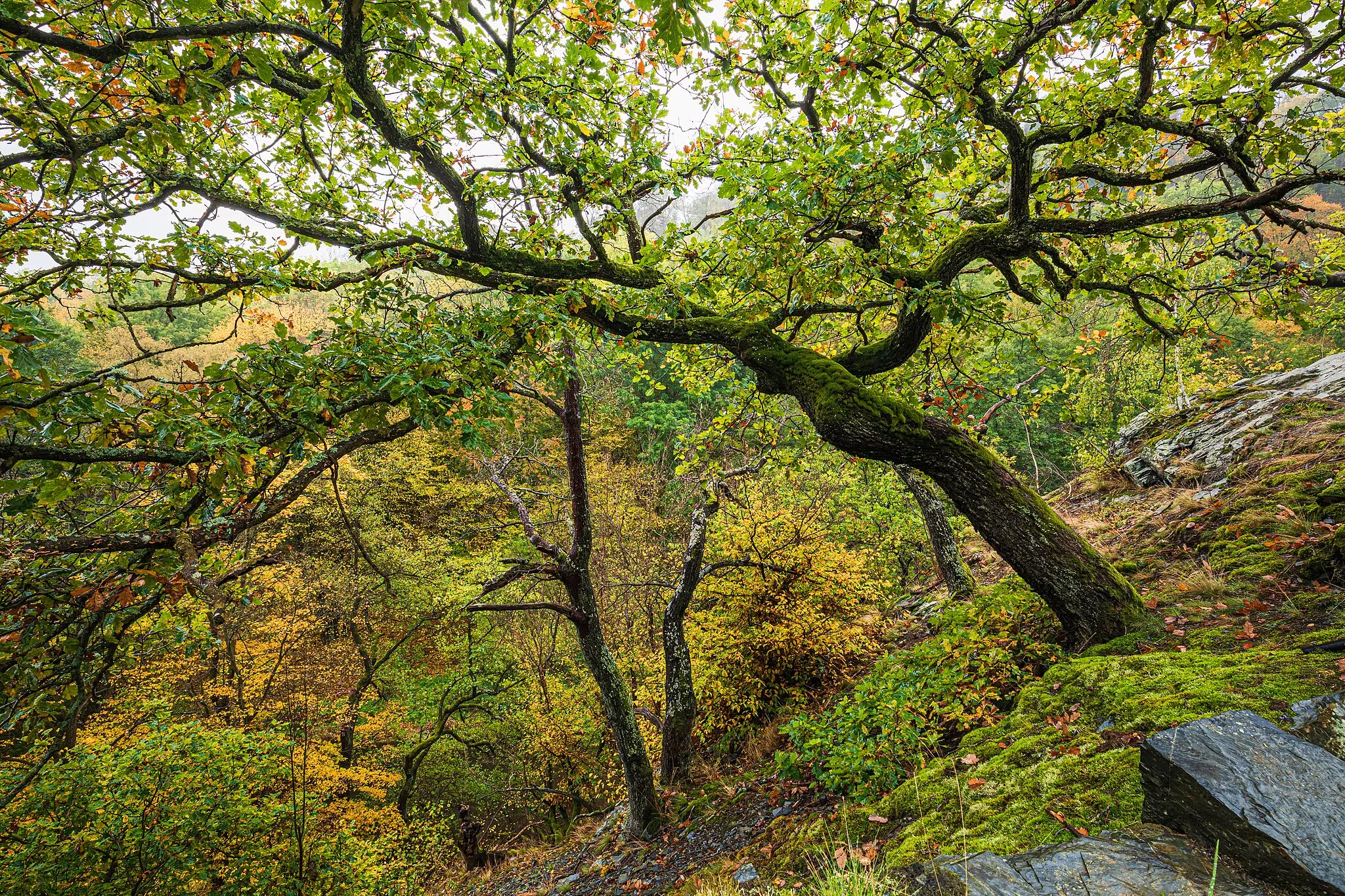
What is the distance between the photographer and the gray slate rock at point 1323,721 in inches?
76.6

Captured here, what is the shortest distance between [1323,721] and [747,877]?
3227 millimetres

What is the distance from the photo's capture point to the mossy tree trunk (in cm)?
394

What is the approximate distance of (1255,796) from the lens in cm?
182

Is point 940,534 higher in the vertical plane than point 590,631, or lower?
lower

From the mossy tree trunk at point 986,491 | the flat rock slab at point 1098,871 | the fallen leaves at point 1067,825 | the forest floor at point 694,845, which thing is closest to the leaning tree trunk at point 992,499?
the mossy tree trunk at point 986,491

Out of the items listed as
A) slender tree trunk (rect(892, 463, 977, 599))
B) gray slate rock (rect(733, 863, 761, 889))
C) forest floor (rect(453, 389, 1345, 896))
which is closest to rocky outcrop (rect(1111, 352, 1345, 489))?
forest floor (rect(453, 389, 1345, 896))

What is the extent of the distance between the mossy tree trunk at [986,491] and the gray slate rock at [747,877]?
300 cm

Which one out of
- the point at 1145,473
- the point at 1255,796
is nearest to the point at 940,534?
the point at 1145,473

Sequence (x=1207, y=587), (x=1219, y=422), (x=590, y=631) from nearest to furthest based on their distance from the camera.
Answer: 1. (x=1207, y=587)
2. (x=590, y=631)
3. (x=1219, y=422)

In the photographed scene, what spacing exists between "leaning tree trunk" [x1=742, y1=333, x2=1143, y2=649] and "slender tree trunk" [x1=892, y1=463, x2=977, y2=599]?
11.1 ft

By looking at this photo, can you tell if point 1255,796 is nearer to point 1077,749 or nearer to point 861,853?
point 1077,749

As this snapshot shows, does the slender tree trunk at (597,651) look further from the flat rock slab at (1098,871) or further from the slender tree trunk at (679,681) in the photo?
the flat rock slab at (1098,871)

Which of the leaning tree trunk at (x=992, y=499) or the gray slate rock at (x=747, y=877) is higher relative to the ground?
the leaning tree trunk at (x=992, y=499)

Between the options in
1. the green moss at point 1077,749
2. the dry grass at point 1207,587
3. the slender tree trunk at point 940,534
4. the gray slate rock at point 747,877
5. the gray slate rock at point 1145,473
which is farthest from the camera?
the slender tree trunk at point 940,534
